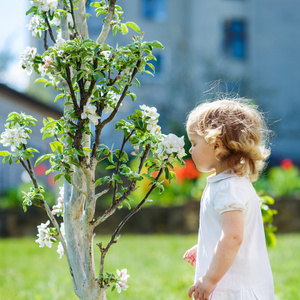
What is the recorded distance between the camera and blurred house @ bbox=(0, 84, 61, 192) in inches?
400

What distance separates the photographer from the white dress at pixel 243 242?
2021mm

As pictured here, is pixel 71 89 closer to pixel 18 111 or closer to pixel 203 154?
pixel 203 154

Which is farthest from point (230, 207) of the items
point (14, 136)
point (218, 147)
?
point (14, 136)

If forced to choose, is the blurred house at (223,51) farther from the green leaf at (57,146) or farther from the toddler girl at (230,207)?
the green leaf at (57,146)

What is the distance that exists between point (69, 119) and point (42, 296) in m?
2.27

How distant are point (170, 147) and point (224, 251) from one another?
46 cm

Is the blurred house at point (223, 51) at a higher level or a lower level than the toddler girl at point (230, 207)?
higher

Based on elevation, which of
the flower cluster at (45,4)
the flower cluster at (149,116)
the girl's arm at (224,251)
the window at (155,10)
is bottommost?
the girl's arm at (224,251)

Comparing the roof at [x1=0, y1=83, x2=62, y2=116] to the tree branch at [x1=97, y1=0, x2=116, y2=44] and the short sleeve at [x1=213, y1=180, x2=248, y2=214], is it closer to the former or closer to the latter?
the tree branch at [x1=97, y1=0, x2=116, y2=44]

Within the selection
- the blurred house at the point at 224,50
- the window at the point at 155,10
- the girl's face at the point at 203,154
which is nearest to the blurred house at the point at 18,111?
the blurred house at the point at 224,50

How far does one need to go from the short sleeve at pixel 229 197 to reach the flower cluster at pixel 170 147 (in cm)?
22

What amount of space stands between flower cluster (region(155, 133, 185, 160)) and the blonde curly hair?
0.44ft

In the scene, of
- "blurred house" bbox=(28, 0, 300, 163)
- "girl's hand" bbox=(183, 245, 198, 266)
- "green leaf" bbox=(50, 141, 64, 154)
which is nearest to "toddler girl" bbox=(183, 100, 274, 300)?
"girl's hand" bbox=(183, 245, 198, 266)

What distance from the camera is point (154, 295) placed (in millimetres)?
3855
